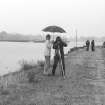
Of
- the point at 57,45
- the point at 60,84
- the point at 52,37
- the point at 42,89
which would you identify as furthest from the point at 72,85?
the point at 52,37

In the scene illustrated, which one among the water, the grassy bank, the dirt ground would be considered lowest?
the water

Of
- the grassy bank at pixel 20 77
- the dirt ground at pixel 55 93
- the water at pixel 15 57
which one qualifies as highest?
the dirt ground at pixel 55 93

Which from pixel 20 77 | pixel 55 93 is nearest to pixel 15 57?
pixel 20 77

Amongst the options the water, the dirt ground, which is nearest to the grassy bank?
the dirt ground

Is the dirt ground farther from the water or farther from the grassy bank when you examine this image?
the water

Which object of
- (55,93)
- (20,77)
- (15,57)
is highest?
(55,93)

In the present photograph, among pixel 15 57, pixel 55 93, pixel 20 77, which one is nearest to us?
pixel 55 93

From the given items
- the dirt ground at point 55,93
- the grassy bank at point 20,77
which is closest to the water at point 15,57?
the grassy bank at point 20,77

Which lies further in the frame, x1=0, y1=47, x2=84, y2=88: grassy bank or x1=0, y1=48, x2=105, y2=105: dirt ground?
x1=0, y1=47, x2=84, y2=88: grassy bank

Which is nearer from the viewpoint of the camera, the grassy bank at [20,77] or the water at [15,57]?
the grassy bank at [20,77]

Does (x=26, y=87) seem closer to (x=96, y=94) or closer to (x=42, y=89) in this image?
(x=42, y=89)

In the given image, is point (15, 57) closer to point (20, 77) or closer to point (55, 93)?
point (20, 77)

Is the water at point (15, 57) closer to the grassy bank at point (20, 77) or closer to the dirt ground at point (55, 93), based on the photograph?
the grassy bank at point (20, 77)

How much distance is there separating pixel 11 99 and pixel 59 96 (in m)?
1.44
